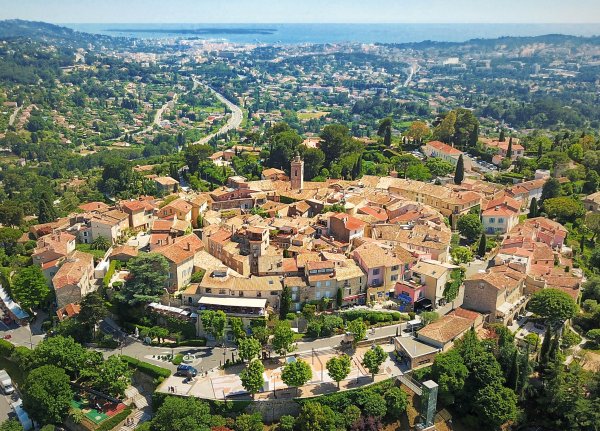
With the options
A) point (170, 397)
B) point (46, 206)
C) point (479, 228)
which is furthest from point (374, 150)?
point (170, 397)

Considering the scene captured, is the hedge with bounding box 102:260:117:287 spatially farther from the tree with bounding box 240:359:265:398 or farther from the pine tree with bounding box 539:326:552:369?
the pine tree with bounding box 539:326:552:369

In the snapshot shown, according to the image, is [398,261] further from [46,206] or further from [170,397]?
[46,206]

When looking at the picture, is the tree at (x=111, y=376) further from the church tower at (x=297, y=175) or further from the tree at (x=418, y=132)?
the tree at (x=418, y=132)

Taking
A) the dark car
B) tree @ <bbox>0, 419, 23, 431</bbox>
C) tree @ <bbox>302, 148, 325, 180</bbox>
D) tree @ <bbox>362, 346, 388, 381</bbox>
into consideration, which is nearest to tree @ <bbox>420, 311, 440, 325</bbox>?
tree @ <bbox>362, 346, 388, 381</bbox>

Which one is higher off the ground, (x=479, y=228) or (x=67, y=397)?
(x=479, y=228)

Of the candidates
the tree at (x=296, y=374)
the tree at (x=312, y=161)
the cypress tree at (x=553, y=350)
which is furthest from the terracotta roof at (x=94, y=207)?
the cypress tree at (x=553, y=350)

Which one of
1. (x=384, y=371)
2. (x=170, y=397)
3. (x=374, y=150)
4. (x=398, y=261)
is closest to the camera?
(x=170, y=397)
